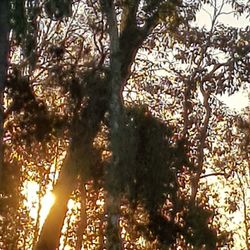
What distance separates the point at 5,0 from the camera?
53.2 ft

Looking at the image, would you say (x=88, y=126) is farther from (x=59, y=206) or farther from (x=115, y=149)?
(x=59, y=206)

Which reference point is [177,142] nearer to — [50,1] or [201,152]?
[201,152]

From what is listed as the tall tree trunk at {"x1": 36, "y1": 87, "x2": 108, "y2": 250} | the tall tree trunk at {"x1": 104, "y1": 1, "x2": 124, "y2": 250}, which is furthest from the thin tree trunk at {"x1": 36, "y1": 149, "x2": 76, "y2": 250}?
the tall tree trunk at {"x1": 104, "y1": 1, "x2": 124, "y2": 250}

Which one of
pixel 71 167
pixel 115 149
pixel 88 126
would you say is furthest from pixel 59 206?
pixel 115 149

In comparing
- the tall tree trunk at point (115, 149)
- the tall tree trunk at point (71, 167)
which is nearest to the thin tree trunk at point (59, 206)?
the tall tree trunk at point (71, 167)

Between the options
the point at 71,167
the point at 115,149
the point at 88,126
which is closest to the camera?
the point at 115,149

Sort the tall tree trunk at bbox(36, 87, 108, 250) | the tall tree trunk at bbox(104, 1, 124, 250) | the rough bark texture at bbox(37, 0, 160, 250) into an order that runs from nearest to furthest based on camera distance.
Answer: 1. the tall tree trunk at bbox(104, 1, 124, 250)
2. the rough bark texture at bbox(37, 0, 160, 250)
3. the tall tree trunk at bbox(36, 87, 108, 250)

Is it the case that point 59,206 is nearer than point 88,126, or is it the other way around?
point 88,126

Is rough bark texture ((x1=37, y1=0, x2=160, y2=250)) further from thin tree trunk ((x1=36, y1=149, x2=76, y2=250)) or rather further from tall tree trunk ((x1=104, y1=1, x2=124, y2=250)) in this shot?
tall tree trunk ((x1=104, y1=1, x2=124, y2=250))

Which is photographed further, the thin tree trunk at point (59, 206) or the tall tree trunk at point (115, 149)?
the thin tree trunk at point (59, 206)

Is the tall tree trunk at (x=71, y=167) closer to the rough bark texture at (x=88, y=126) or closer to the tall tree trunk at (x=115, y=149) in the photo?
the rough bark texture at (x=88, y=126)

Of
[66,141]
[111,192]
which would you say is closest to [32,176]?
[66,141]

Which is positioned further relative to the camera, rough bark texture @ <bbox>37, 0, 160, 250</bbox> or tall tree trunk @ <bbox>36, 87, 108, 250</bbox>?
tall tree trunk @ <bbox>36, 87, 108, 250</bbox>

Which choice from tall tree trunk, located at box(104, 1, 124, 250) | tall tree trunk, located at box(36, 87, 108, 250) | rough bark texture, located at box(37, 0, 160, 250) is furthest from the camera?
tall tree trunk, located at box(36, 87, 108, 250)
